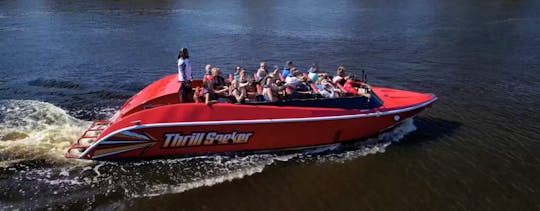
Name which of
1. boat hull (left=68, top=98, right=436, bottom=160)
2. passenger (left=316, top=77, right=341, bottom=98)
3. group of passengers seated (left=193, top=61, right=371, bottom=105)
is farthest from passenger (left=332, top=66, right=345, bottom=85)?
boat hull (left=68, top=98, right=436, bottom=160)

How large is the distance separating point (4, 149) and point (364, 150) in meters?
8.01

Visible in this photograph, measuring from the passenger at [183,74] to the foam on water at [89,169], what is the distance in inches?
61.4

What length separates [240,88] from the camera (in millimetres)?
9641

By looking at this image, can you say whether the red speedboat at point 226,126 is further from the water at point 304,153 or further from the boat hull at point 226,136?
the water at point 304,153

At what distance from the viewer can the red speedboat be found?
8.98 m

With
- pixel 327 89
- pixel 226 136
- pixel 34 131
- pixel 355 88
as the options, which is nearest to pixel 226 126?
pixel 226 136

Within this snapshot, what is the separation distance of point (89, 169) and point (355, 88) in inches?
250

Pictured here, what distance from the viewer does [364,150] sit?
397 inches

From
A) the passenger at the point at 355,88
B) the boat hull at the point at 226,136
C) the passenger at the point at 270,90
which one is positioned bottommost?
the boat hull at the point at 226,136

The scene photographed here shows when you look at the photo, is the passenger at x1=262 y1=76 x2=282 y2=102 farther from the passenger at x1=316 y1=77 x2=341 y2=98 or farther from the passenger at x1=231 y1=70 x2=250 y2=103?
the passenger at x1=316 y1=77 x2=341 y2=98

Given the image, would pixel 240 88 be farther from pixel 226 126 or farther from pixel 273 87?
pixel 226 126

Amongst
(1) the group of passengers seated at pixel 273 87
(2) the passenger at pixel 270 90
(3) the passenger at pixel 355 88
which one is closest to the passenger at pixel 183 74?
(1) the group of passengers seated at pixel 273 87

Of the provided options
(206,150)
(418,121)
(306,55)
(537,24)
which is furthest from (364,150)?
(537,24)

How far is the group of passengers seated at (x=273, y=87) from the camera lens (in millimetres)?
9648
